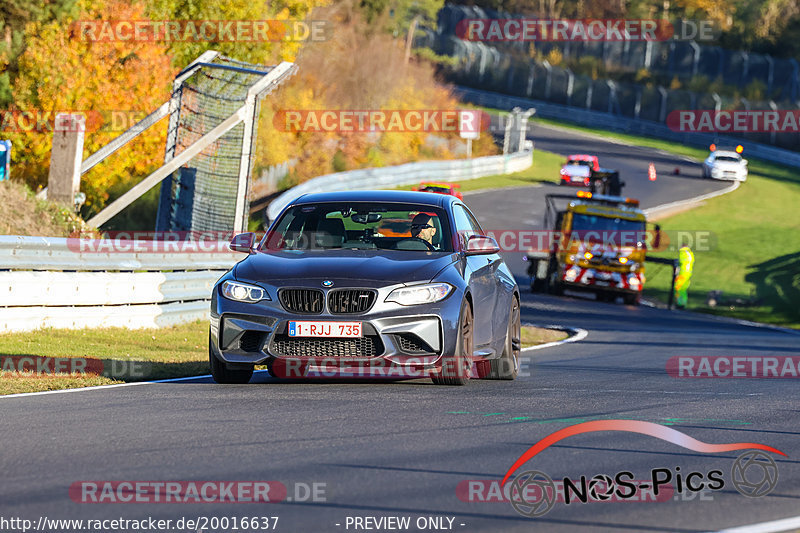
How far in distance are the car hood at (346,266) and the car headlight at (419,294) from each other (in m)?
0.07

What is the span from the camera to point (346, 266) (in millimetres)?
9969

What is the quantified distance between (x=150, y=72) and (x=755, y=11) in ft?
268

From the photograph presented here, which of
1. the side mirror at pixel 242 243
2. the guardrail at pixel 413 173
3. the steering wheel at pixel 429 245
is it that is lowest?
the guardrail at pixel 413 173

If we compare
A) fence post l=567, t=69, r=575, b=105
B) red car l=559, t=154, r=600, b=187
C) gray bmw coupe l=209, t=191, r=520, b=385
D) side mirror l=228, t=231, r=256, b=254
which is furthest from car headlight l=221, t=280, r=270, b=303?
fence post l=567, t=69, r=575, b=105

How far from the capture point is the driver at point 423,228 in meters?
10.9

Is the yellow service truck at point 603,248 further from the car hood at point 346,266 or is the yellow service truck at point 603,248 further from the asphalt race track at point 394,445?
the car hood at point 346,266

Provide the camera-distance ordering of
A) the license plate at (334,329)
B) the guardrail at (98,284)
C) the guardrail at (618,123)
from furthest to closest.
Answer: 1. the guardrail at (618,123)
2. the guardrail at (98,284)
3. the license plate at (334,329)

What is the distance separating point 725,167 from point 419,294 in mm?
59905

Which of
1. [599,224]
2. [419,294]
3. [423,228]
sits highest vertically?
[423,228]

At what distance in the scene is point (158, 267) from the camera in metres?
16.2

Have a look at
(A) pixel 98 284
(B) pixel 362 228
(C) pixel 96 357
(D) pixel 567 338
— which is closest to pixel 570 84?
(D) pixel 567 338

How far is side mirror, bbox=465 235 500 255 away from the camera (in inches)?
423

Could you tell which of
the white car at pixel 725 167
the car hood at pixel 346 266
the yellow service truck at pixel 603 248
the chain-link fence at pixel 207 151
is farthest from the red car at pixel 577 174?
the car hood at pixel 346 266

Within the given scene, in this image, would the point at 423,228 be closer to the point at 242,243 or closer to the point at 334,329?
the point at 242,243
